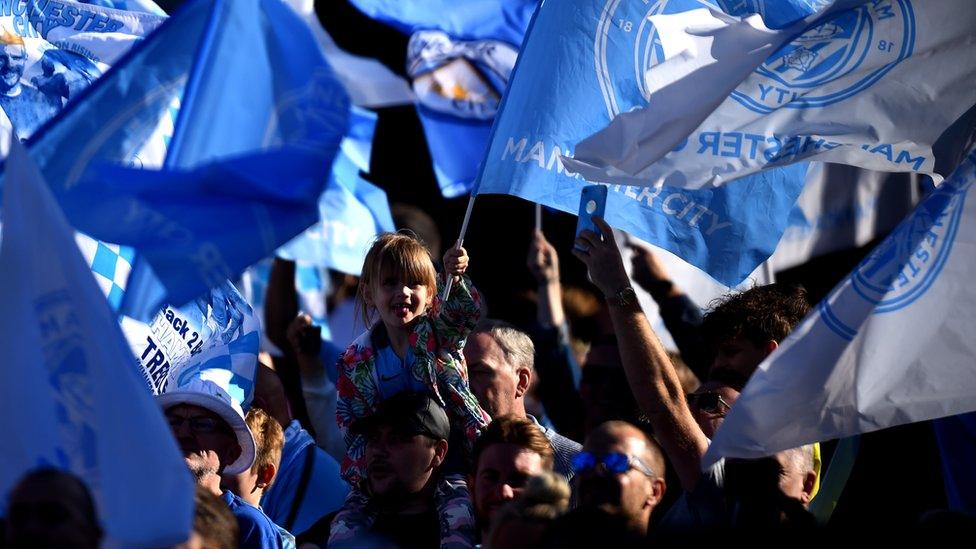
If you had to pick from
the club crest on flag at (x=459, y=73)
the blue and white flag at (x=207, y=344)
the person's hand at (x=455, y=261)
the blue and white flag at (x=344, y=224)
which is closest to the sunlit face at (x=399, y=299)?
the person's hand at (x=455, y=261)

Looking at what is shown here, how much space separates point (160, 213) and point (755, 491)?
1.83 meters

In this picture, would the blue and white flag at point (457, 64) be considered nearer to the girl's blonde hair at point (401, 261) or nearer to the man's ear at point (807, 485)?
the girl's blonde hair at point (401, 261)

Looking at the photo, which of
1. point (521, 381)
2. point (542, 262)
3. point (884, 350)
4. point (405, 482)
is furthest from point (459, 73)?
point (884, 350)

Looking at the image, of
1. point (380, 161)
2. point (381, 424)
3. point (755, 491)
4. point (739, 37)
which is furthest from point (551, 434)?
point (380, 161)

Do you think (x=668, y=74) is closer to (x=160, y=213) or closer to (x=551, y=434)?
(x=551, y=434)

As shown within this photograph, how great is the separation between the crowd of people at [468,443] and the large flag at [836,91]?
19.2 inches

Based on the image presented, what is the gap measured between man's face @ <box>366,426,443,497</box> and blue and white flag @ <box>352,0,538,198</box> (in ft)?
7.64

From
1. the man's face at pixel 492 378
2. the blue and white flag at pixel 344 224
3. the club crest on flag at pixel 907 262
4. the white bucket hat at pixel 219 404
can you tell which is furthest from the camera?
the blue and white flag at pixel 344 224

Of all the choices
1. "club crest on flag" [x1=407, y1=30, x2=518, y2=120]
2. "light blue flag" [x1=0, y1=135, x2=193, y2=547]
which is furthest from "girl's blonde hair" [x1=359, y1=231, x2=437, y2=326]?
"club crest on flag" [x1=407, y1=30, x2=518, y2=120]

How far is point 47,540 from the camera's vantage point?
9.64 ft

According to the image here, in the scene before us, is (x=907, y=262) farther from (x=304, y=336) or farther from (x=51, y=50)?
(x=51, y=50)

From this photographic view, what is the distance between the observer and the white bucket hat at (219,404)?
4809 mm

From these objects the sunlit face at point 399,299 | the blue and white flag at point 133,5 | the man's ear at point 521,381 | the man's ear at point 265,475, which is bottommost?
the man's ear at point 265,475

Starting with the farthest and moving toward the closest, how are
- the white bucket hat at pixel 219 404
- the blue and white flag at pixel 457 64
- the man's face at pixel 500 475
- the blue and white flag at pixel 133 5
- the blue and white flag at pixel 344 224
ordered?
1. the blue and white flag at pixel 344 224
2. the blue and white flag at pixel 457 64
3. the blue and white flag at pixel 133 5
4. the white bucket hat at pixel 219 404
5. the man's face at pixel 500 475
